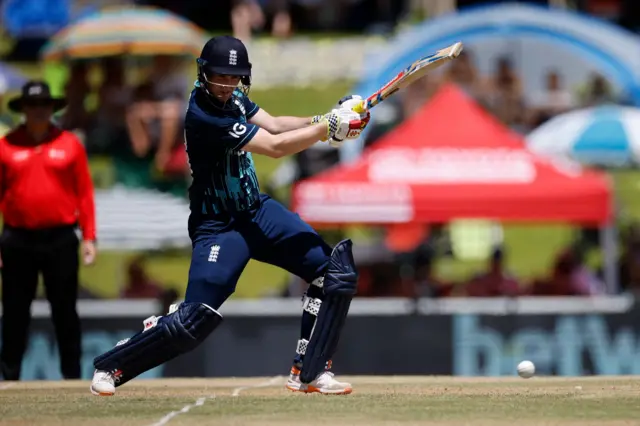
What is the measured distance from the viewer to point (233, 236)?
27.9 feet

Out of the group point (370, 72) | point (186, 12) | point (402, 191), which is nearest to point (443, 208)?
point (402, 191)

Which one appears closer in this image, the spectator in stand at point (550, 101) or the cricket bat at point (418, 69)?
the cricket bat at point (418, 69)

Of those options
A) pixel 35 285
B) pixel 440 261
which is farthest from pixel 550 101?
pixel 35 285

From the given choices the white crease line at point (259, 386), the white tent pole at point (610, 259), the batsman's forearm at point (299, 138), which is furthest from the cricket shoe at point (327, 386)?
the white tent pole at point (610, 259)

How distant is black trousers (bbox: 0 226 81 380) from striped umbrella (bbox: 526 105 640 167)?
6624mm

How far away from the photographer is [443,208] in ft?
47.4

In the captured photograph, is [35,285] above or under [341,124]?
under

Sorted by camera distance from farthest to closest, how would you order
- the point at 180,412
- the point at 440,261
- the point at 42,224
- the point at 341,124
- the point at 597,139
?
the point at 440,261 → the point at 597,139 → the point at 42,224 → the point at 341,124 → the point at 180,412

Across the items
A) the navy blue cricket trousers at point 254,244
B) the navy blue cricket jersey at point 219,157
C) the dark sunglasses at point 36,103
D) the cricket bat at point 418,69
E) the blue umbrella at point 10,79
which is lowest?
the navy blue cricket trousers at point 254,244

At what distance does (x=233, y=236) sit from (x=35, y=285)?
119 inches

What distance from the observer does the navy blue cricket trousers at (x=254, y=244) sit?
330 inches

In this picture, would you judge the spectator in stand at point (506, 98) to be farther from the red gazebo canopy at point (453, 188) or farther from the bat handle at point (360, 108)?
the bat handle at point (360, 108)

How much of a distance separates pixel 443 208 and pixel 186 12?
14073 mm

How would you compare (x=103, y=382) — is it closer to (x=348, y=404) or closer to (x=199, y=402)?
(x=199, y=402)
